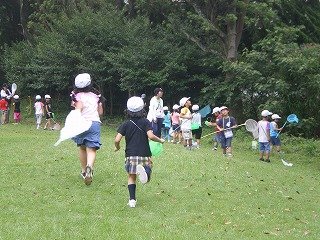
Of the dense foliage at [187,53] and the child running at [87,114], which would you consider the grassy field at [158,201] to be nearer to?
the child running at [87,114]

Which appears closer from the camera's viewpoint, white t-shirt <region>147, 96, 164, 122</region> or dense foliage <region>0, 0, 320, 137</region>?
white t-shirt <region>147, 96, 164, 122</region>

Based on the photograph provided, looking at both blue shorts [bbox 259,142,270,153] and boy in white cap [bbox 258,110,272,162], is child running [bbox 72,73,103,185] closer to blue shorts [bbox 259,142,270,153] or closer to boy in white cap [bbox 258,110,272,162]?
boy in white cap [bbox 258,110,272,162]

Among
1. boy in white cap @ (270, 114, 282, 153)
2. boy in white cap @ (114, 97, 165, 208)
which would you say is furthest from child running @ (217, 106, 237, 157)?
boy in white cap @ (114, 97, 165, 208)

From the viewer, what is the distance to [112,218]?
8070mm

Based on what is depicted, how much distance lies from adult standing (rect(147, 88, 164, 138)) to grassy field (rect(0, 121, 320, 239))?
2.91 metres

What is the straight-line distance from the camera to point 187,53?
99.5ft

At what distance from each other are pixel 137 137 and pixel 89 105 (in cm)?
155

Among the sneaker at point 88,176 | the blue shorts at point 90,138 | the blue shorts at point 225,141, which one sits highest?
the blue shorts at point 90,138

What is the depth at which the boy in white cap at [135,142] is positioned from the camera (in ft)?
28.3

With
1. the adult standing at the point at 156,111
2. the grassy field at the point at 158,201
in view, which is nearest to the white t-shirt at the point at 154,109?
the adult standing at the point at 156,111

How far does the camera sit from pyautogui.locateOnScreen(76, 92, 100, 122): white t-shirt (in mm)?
9766

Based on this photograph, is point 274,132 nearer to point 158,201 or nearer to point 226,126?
point 226,126

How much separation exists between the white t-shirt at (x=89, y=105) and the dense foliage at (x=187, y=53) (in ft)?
49.9

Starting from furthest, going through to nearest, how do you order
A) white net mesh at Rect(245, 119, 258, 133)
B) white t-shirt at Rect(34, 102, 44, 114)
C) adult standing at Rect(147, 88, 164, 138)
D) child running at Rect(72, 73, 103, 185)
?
white t-shirt at Rect(34, 102, 44, 114), white net mesh at Rect(245, 119, 258, 133), adult standing at Rect(147, 88, 164, 138), child running at Rect(72, 73, 103, 185)
